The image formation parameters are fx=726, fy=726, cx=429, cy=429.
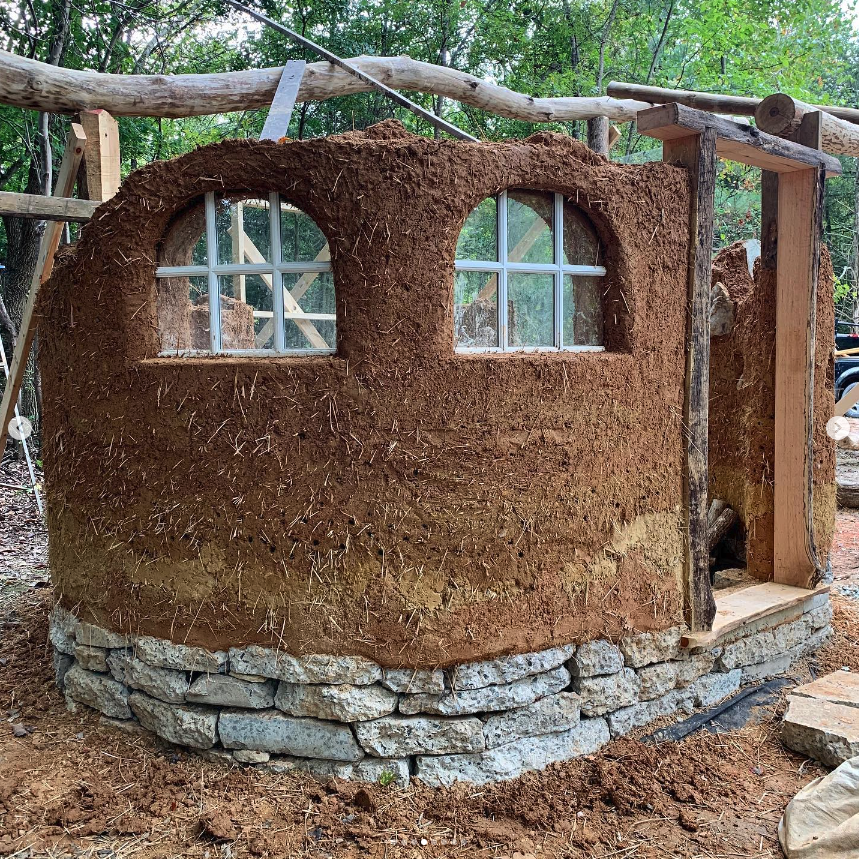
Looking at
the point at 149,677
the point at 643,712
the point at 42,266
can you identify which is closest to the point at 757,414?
the point at 643,712

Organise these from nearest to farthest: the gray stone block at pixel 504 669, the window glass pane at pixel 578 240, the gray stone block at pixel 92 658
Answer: the gray stone block at pixel 504 669, the window glass pane at pixel 578 240, the gray stone block at pixel 92 658

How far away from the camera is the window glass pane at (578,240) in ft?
12.5

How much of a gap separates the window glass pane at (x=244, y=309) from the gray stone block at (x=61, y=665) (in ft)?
6.99

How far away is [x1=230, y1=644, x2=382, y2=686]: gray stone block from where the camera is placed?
342 centimetres

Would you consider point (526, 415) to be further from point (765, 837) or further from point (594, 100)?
point (594, 100)

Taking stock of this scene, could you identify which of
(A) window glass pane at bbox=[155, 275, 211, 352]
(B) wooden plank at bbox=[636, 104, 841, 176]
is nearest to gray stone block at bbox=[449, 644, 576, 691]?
(A) window glass pane at bbox=[155, 275, 211, 352]

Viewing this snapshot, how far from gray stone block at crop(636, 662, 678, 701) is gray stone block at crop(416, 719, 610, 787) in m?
0.39

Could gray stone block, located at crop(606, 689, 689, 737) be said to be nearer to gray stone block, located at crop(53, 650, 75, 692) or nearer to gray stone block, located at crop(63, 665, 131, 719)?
gray stone block, located at crop(63, 665, 131, 719)

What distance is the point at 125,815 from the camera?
328 cm

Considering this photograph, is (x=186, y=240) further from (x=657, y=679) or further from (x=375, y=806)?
(x=657, y=679)

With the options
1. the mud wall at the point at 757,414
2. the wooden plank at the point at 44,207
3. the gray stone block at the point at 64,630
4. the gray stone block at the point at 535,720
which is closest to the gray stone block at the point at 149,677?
the gray stone block at the point at 64,630

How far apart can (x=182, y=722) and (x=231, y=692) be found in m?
0.31

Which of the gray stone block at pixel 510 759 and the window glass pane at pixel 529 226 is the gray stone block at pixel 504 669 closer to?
the gray stone block at pixel 510 759

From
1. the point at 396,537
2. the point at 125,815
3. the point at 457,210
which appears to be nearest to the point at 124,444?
the point at 396,537
